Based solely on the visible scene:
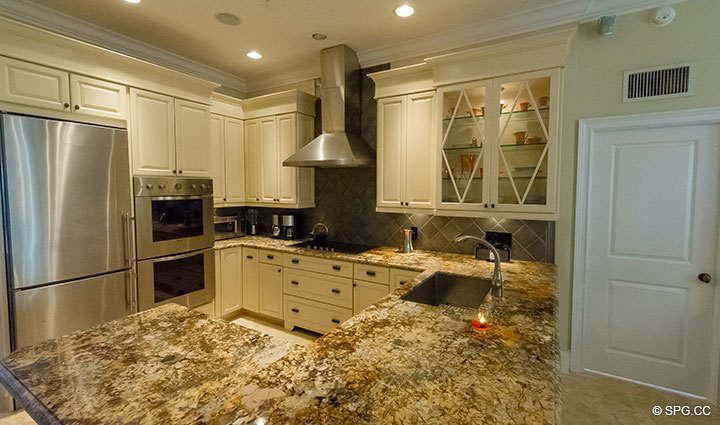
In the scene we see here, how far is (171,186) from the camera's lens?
3012 millimetres

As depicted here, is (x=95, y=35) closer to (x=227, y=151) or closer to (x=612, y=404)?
(x=227, y=151)

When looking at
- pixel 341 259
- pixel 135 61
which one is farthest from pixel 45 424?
pixel 135 61

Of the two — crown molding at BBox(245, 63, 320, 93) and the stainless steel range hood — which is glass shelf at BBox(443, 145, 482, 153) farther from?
crown molding at BBox(245, 63, 320, 93)

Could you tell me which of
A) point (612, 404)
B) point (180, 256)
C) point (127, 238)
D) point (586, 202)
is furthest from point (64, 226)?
point (612, 404)

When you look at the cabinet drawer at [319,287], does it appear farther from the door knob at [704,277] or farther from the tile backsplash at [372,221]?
the door knob at [704,277]

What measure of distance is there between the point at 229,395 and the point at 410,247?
241 cm

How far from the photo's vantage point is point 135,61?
2.75 metres

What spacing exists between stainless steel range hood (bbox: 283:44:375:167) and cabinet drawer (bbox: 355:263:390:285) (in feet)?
3.24

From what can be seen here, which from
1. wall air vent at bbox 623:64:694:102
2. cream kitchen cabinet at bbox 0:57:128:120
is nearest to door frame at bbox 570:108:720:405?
wall air vent at bbox 623:64:694:102

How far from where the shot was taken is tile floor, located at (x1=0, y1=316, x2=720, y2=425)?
2.17 m

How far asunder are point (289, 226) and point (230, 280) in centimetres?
91

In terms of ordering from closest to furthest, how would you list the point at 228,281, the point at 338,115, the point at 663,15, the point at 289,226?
the point at 663,15, the point at 338,115, the point at 228,281, the point at 289,226

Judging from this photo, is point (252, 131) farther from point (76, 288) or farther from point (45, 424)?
point (45, 424)

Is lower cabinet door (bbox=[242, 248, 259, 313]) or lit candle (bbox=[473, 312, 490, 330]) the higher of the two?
lit candle (bbox=[473, 312, 490, 330])
